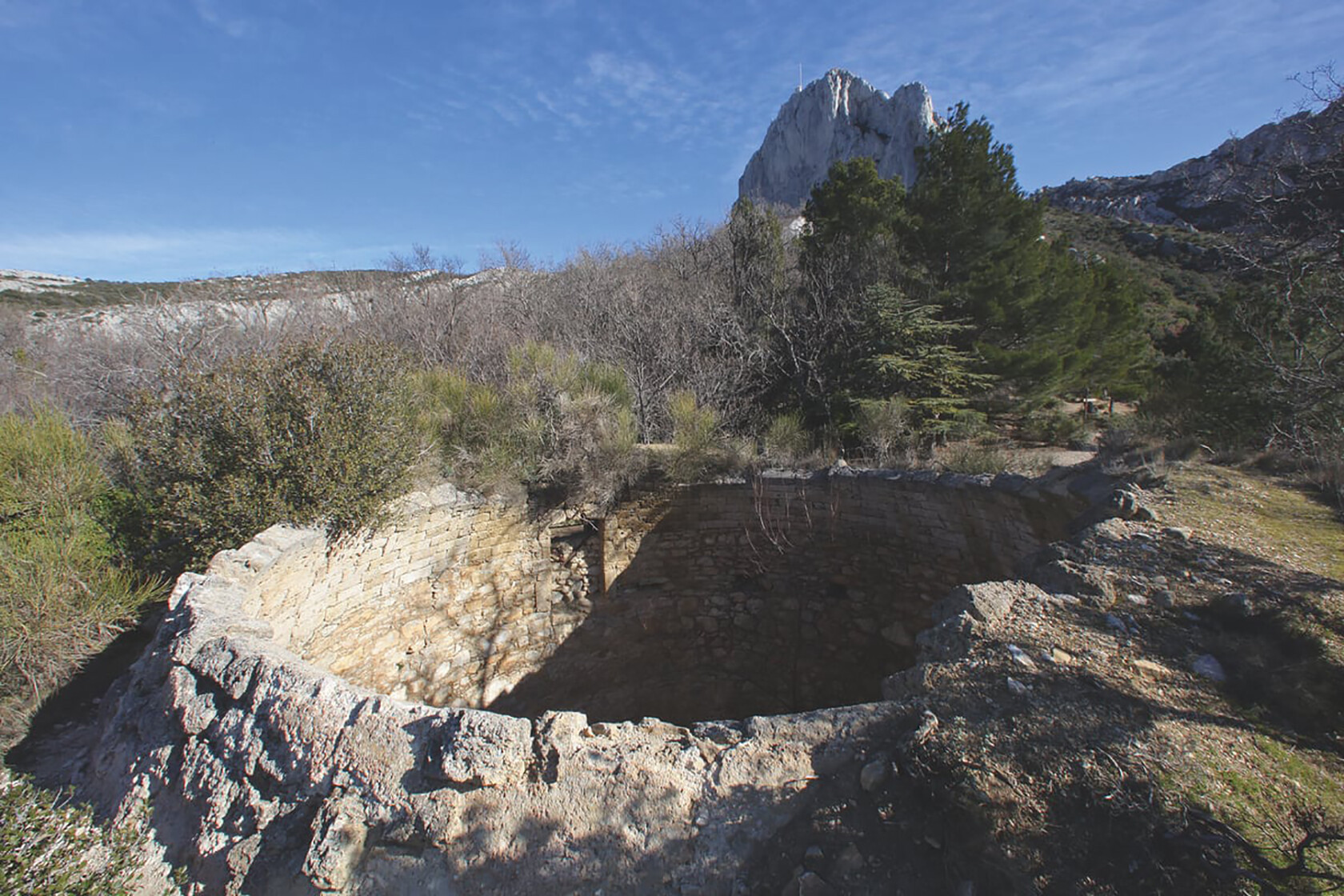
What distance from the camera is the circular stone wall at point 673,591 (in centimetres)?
533

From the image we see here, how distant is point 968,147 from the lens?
1152cm

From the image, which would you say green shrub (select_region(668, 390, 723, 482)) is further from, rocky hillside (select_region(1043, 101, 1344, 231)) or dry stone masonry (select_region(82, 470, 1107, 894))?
rocky hillside (select_region(1043, 101, 1344, 231))

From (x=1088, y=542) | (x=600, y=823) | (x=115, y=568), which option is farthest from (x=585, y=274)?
(x=600, y=823)

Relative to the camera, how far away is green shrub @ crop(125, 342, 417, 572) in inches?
175

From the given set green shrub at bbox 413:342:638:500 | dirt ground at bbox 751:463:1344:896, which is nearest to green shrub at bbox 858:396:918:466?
green shrub at bbox 413:342:638:500

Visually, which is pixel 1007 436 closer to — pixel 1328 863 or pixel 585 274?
pixel 585 274

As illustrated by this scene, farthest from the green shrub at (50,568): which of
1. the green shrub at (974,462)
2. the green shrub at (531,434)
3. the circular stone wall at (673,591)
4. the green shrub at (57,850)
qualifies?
the green shrub at (974,462)

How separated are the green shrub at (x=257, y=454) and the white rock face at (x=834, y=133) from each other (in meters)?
33.3

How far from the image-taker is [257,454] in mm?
4586

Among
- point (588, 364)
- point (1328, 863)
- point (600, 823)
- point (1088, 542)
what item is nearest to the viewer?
point (1328, 863)

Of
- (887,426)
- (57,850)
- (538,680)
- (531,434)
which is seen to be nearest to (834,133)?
(887,426)

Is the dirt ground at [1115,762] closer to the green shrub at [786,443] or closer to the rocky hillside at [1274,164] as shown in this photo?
the rocky hillside at [1274,164]

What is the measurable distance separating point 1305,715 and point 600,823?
3045mm

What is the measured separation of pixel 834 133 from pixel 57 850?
46073mm
